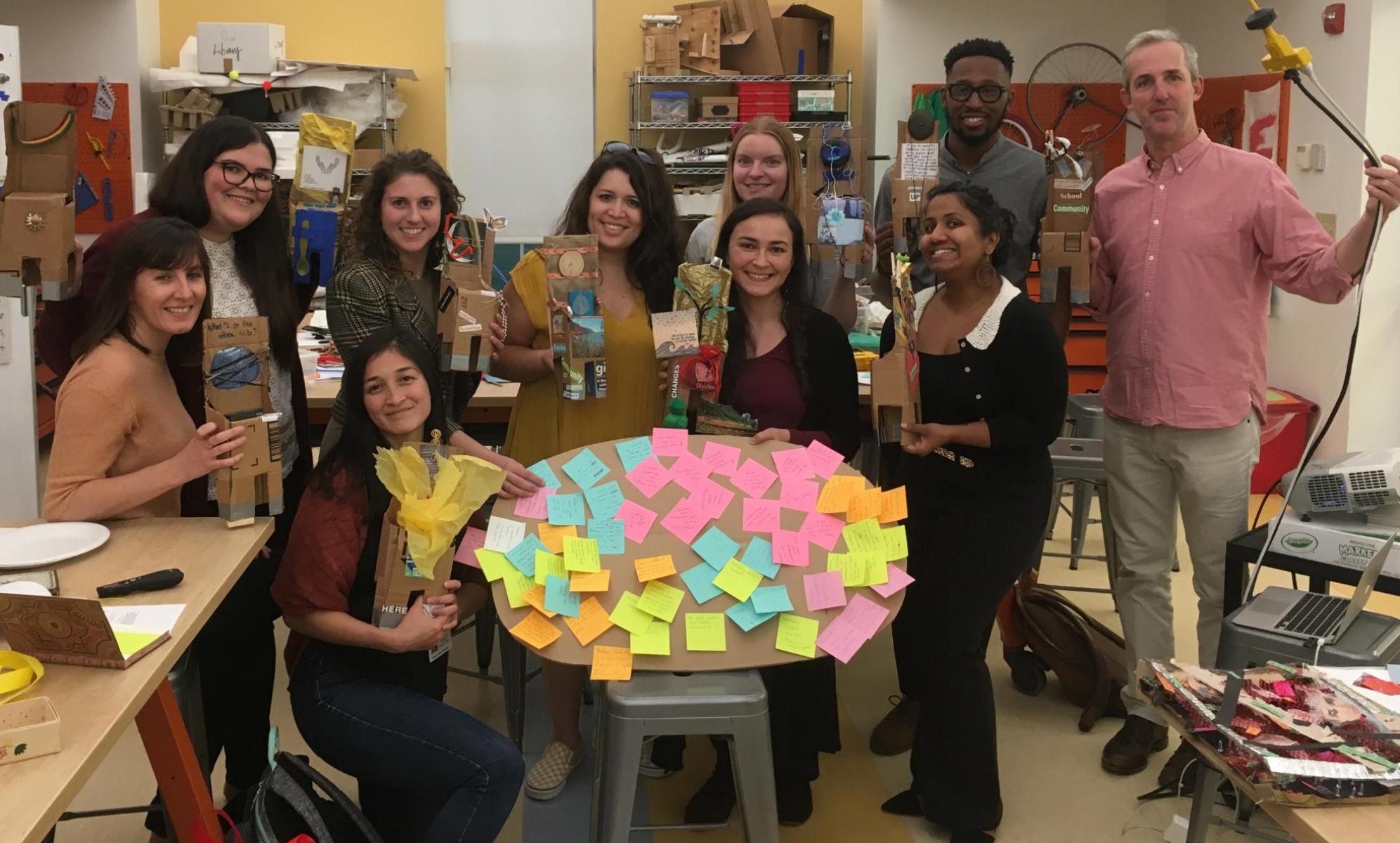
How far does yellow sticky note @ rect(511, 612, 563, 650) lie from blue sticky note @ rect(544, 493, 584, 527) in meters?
0.20

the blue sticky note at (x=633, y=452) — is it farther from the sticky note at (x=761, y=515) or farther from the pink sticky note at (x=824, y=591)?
the pink sticky note at (x=824, y=591)

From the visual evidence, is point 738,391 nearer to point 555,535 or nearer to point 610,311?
point 610,311

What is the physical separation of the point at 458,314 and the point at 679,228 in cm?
62

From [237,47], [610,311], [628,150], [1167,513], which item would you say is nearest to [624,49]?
[237,47]

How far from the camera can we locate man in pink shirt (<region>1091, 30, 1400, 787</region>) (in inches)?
104

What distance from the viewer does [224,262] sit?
7.85ft

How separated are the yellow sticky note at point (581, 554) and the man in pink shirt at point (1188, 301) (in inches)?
57.1

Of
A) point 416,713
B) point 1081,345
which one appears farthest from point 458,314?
point 1081,345

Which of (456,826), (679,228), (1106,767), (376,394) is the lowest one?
(1106,767)

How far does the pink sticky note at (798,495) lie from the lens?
2268 millimetres

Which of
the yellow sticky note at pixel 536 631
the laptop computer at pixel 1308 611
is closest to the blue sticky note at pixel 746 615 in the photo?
the yellow sticky note at pixel 536 631

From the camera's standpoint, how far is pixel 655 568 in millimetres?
2168

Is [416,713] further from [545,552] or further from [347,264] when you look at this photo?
[347,264]

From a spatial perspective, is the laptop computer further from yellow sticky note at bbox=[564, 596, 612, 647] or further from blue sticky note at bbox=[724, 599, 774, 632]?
yellow sticky note at bbox=[564, 596, 612, 647]
